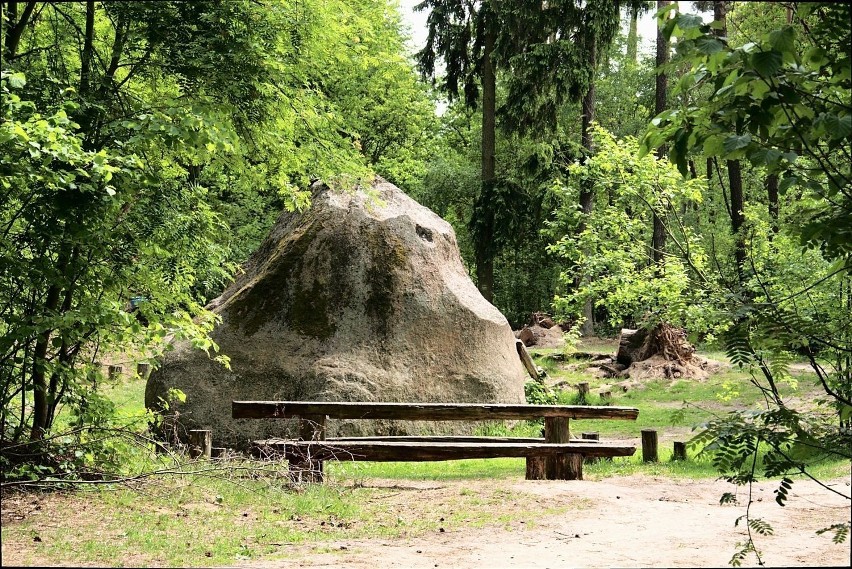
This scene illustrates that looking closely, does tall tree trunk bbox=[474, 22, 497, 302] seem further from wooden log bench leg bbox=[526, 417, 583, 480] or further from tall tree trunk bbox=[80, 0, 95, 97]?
tall tree trunk bbox=[80, 0, 95, 97]

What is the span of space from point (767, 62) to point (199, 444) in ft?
29.1

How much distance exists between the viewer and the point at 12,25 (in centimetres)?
657

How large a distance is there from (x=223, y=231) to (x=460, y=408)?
3409 millimetres

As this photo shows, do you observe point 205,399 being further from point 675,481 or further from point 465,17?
point 465,17

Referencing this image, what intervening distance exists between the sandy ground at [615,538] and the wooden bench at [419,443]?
51cm

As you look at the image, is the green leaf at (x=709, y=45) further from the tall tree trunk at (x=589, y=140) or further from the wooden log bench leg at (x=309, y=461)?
the tall tree trunk at (x=589, y=140)

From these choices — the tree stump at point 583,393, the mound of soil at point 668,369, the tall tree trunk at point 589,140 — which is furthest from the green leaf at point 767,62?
the tall tree trunk at point 589,140

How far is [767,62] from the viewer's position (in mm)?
3271

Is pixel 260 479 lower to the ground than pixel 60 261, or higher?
lower

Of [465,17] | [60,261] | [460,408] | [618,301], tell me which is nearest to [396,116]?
[465,17]

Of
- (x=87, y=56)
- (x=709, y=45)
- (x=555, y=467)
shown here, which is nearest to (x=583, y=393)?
(x=555, y=467)

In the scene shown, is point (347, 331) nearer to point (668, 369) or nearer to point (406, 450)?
point (406, 450)

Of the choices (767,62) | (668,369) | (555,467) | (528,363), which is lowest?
(555,467)

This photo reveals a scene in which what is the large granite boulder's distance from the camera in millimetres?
12445
